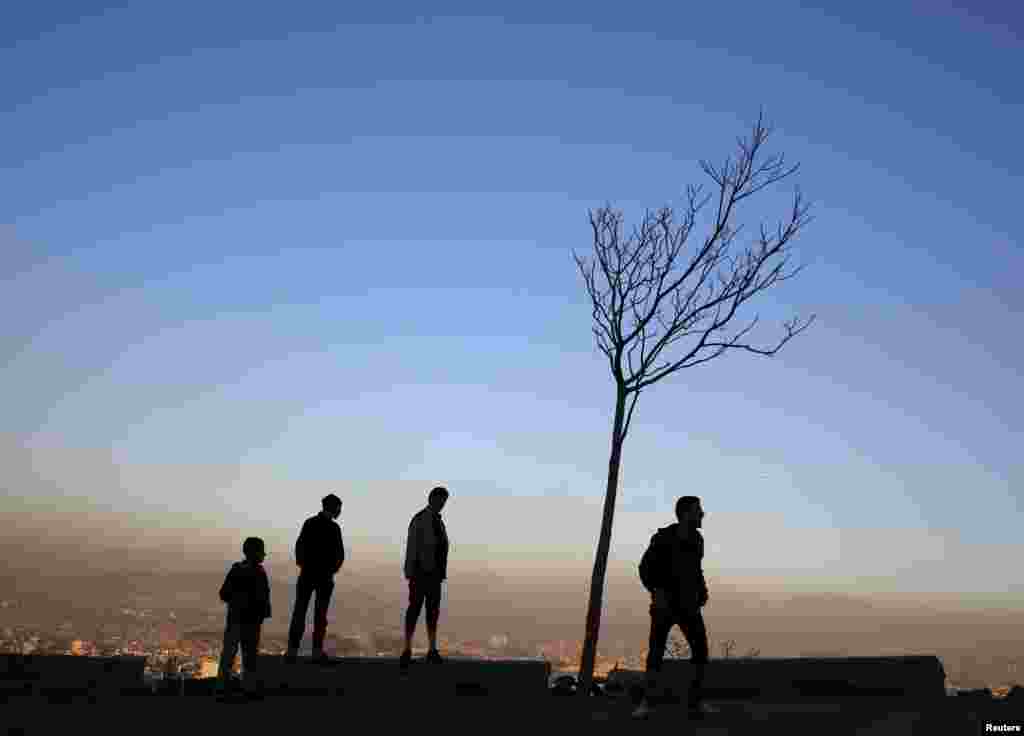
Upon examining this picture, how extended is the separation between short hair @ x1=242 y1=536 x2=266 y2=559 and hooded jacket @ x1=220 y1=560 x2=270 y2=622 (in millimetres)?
161

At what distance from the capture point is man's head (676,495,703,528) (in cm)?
1065

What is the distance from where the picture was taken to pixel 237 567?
40.1 feet

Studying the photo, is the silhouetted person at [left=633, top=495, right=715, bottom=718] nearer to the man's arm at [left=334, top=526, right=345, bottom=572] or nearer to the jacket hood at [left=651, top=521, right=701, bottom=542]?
the jacket hood at [left=651, top=521, right=701, bottom=542]

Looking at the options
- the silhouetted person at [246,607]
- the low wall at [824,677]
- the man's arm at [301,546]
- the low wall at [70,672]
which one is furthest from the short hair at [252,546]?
the low wall at [824,677]

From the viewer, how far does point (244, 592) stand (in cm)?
1219

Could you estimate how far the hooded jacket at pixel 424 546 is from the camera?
45.9 feet

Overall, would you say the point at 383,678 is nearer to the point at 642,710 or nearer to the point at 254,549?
the point at 254,549

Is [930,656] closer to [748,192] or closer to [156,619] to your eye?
[748,192]

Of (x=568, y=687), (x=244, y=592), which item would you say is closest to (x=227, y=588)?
(x=244, y=592)

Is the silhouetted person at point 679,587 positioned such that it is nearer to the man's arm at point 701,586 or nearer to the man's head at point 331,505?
the man's arm at point 701,586

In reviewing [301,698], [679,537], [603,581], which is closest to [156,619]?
[603,581]

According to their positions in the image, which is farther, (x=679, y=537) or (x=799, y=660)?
(x=799, y=660)

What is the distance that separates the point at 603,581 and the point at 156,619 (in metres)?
44.8

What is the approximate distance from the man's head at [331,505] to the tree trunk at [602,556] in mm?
5638
